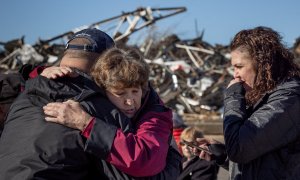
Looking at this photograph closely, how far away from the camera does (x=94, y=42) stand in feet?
7.97

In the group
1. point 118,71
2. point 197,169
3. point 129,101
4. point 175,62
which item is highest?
point 118,71

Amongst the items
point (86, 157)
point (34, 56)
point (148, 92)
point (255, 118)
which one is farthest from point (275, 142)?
point (34, 56)

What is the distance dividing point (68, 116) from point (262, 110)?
3.75ft

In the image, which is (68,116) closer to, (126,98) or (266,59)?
(126,98)

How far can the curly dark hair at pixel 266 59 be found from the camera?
9.53 ft

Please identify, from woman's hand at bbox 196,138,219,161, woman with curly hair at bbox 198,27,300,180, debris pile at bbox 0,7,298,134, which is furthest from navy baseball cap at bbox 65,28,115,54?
debris pile at bbox 0,7,298,134

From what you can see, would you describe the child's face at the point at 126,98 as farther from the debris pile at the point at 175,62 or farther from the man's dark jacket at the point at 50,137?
the debris pile at the point at 175,62

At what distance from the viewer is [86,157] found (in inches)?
81.3

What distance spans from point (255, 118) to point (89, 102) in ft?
3.27

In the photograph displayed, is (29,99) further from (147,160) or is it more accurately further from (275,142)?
(275,142)

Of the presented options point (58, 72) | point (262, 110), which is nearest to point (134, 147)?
point (58, 72)

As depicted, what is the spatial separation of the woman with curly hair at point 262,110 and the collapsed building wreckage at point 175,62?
35.4ft

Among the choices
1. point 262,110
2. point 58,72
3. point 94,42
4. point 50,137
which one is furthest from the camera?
point 262,110

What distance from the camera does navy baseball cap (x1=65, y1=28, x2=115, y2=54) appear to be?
239 cm
